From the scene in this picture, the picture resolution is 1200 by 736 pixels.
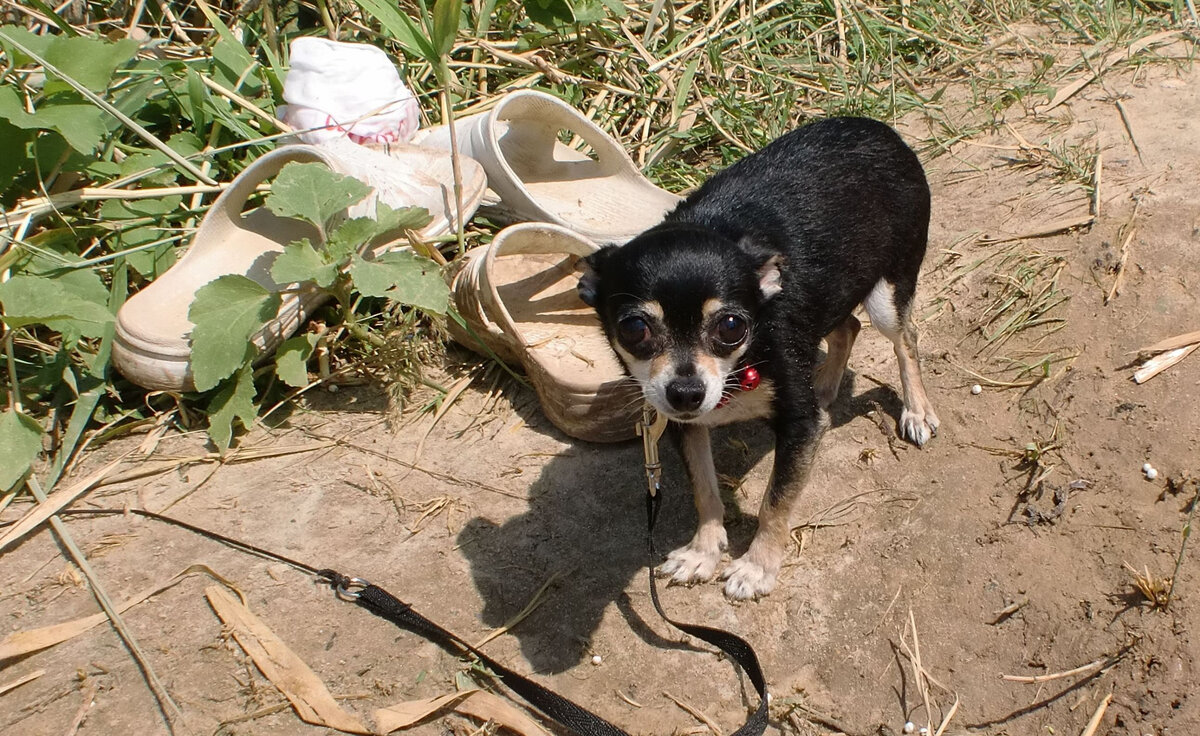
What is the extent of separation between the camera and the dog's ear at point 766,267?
10.4 ft

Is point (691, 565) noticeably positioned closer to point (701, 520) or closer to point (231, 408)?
point (701, 520)

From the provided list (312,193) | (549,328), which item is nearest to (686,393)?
(549,328)

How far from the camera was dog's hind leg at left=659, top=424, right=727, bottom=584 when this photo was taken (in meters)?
3.49

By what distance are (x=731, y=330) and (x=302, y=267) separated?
1.73 meters

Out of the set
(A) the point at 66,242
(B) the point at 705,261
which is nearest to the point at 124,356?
(A) the point at 66,242

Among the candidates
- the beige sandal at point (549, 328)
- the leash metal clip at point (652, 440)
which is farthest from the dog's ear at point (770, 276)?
the beige sandal at point (549, 328)

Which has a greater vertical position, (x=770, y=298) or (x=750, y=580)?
(x=770, y=298)

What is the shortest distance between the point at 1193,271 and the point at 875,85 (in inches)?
90.9

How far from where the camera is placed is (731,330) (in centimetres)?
304

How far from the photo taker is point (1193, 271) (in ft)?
13.3

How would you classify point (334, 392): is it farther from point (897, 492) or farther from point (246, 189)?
→ point (897, 492)

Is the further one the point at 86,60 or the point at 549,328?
the point at 549,328

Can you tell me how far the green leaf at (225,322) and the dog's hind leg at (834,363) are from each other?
7.30 ft

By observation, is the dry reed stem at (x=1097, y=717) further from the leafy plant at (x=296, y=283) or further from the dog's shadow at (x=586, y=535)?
the leafy plant at (x=296, y=283)
